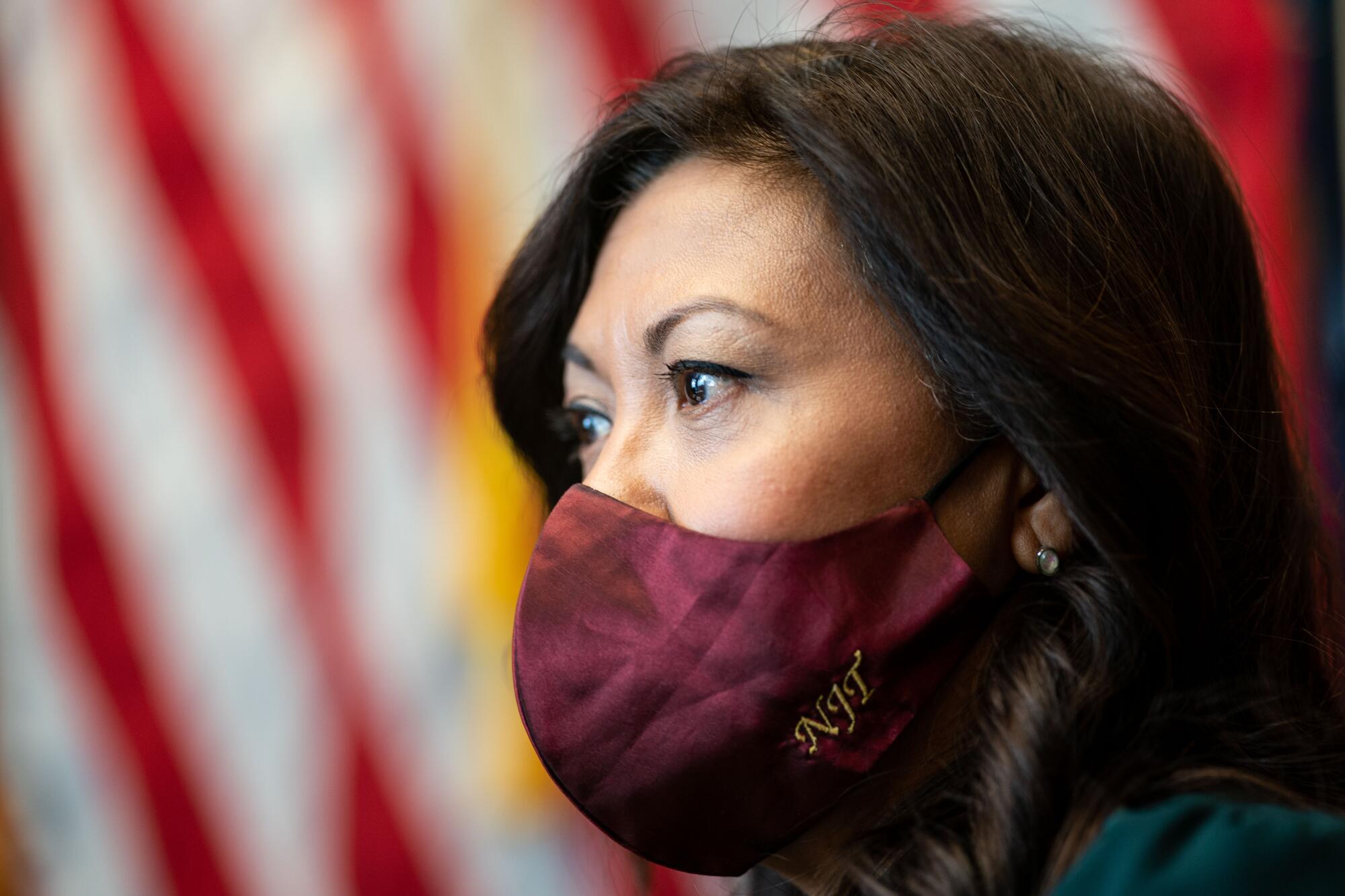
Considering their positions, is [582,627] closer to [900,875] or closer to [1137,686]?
[900,875]

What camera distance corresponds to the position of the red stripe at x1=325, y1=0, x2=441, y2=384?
187 centimetres

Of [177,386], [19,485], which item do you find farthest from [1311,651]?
[19,485]

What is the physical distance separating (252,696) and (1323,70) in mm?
2102

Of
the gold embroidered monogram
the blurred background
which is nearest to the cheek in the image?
the gold embroidered monogram

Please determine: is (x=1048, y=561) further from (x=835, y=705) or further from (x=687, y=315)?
(x=687, y=315)

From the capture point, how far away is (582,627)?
3.05 ft

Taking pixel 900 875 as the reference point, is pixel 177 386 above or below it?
above

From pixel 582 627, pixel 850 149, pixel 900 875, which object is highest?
pixel 850 149

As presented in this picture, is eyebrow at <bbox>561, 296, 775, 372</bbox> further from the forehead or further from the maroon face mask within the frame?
the maroon face mask

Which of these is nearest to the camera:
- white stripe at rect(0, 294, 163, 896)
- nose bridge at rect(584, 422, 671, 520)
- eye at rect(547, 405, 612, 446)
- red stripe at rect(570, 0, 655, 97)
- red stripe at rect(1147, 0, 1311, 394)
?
nose bridge at rect(584, 422, 671, 520)

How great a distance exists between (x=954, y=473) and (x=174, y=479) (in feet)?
5.08

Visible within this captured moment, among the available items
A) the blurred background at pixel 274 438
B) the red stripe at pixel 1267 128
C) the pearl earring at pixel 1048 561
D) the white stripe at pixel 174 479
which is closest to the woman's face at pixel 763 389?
the pearl earring at pixel 1048 561

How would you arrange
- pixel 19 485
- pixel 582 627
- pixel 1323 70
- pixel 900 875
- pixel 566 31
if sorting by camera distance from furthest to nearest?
pixel 19 485 < pixel 566 31 < pixel 1323 70 < pixel 582 627 < pixel 900 875

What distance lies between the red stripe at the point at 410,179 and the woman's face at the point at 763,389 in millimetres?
940
